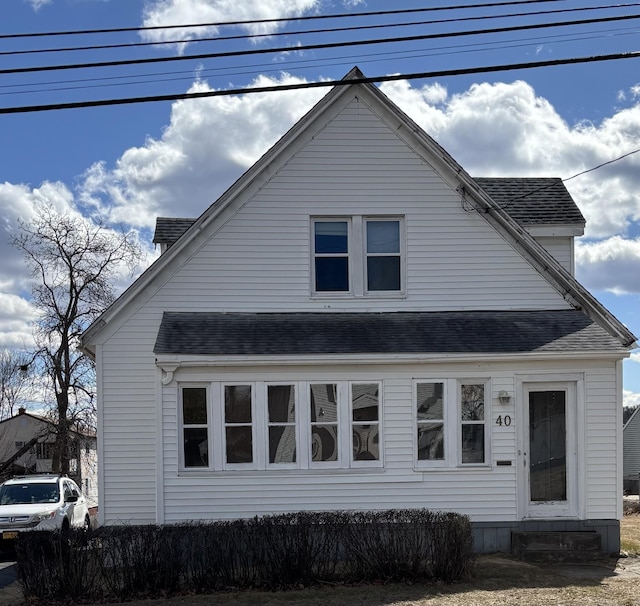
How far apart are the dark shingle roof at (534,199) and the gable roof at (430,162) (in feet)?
7.53

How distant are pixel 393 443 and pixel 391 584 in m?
2.88

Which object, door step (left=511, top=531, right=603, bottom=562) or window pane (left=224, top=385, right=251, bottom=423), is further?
window pane (left=224, top=385, right=251, bottom=423)

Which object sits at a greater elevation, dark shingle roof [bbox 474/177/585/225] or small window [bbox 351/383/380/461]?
dark shingle roof [bbox 474/177/585/225]

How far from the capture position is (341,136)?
1461cm

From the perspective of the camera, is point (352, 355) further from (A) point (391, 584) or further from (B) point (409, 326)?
(A) point (391, 584)

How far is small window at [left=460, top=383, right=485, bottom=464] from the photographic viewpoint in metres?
13.6

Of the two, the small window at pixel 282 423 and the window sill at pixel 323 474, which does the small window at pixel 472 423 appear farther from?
the small window at pixel 282 423

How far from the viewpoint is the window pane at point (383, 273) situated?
14.6m

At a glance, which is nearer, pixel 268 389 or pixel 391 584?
pixel 391 584

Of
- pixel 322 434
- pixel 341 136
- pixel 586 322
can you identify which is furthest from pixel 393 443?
pixel 341 136

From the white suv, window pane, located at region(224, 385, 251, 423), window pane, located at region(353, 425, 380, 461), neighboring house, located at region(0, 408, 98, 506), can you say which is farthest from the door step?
neighboring house, located at region(0, 408, 98, 506)

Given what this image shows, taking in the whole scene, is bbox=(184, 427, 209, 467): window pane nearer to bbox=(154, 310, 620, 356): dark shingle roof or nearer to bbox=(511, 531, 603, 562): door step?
bbox=(154, 310, 620, 356): dark shingle roof

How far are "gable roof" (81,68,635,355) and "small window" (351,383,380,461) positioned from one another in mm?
→ 3887

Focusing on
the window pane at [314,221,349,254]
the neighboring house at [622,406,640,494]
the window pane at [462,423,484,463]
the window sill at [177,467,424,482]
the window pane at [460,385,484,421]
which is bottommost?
the neighboring house at [622,406,640,494]
